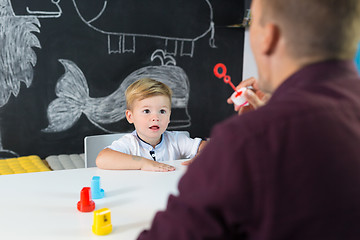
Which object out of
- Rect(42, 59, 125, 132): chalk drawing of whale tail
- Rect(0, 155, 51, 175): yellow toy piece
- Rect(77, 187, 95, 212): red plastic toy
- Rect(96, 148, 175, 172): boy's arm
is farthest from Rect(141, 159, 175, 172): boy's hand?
Rect(42, 59, 125, 132): chalk drawing of whale tail

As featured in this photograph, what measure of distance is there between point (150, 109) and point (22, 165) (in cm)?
141

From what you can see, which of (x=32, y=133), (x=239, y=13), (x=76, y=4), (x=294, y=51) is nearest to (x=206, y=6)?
(x=239, y=13)

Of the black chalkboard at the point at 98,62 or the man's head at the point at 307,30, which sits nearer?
the man's head at the point at 307,30

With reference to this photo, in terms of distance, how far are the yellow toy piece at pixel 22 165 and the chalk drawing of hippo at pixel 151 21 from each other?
1.03 meters

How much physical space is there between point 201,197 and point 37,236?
0.55 m

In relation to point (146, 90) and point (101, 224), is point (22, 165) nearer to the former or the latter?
point (146, 90)

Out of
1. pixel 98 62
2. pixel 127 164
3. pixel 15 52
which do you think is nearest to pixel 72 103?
pixel 98 62

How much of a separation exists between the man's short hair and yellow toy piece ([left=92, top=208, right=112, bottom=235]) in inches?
22.1

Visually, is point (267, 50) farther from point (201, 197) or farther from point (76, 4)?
point (76, 4)

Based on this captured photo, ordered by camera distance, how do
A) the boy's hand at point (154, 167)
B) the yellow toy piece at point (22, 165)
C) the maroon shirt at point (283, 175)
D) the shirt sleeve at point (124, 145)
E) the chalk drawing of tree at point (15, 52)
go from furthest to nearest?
the chalk drawing of tree at point (15, 52), the yellow toy piece at point (22, 165), the shirt sleeve at point (124, 145), the boy's hand at point (154, 167), the maroon shirt at point (283, 175)

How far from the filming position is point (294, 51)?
44cm

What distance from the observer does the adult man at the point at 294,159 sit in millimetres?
380

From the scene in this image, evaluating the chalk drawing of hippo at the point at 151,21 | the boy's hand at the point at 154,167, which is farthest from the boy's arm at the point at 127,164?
the chalk drawing of hippo at the point at 151,21

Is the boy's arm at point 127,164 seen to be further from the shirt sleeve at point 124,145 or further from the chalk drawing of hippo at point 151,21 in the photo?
the chalk drawing of hippo at point 151,21
